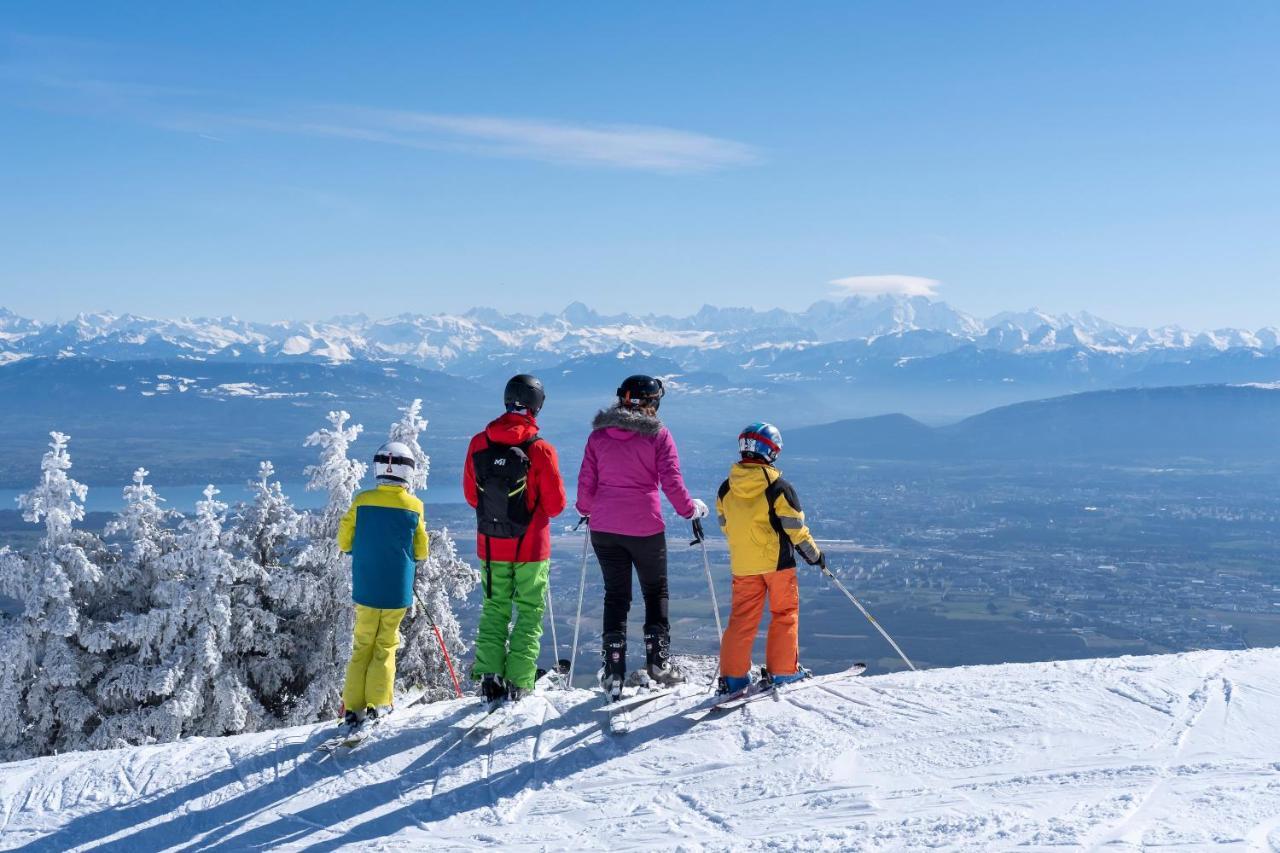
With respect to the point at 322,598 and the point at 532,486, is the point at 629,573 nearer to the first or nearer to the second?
the point at 532,486

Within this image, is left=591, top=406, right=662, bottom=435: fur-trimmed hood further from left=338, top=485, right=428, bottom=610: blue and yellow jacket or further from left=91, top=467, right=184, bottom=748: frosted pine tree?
left=91, top=467, right=184, bottom=748: frosted pine tree

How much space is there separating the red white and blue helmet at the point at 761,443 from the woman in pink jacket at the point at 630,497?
59cm

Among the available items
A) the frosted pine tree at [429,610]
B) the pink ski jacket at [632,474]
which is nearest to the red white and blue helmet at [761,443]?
the pink ski jacket at [632,474]

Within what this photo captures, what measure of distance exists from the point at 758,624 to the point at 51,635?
560 inches

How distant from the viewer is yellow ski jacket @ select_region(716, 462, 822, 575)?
6.76 metres

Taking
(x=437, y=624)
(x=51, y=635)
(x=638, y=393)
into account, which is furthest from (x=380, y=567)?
(x=51, y=635)

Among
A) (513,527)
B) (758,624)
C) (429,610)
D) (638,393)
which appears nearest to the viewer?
(513,527)

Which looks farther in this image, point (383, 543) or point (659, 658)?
point (659, 658)

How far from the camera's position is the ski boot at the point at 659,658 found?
736cm

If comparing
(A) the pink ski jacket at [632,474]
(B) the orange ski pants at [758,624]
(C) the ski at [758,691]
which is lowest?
(C) the ski at [758,691]

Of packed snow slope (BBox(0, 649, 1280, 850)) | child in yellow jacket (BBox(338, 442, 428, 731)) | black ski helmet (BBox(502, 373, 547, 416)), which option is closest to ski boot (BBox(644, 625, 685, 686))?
packed snow slope (BBox(0, 649, 1280, 850))

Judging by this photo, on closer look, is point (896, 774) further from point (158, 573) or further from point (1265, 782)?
point (158, 573)

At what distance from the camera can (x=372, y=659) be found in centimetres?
673

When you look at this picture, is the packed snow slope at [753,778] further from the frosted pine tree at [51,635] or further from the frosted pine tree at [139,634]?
the frosted pine tree at [51,635]
